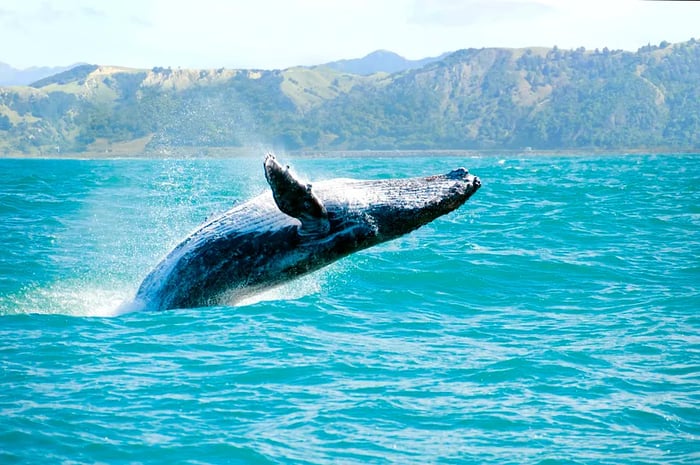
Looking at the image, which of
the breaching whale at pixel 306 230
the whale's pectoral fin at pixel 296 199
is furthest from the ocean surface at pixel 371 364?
the whale's pectoral fin at pixel 296 199

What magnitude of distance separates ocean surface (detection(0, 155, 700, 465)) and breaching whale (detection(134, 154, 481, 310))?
85 centimetres

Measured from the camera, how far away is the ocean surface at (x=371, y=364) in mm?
7152

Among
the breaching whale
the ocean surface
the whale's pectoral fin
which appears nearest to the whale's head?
the breaching whale

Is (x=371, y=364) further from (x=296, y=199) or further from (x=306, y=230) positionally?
(x=296, y=199)

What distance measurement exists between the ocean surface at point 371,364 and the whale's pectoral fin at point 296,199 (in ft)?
5.23

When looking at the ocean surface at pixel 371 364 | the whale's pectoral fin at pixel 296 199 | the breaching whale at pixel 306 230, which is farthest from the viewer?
the breaching whale at pixel 306 230

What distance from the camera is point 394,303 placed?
13.1m

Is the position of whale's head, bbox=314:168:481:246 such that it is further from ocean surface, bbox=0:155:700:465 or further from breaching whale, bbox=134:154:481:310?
ocean surface, bbox=0:155:700:465

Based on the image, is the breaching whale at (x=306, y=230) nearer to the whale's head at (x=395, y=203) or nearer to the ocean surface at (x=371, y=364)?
the whale's head at (x=395, y=203)

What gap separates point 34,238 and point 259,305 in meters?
10.4

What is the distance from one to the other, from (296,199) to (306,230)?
2.31ft

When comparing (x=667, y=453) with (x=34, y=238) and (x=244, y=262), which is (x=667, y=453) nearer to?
(x=244, y=262)

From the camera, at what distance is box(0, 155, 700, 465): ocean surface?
7152 mm

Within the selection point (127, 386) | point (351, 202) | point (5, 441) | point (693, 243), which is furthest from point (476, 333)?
point (693, 243)
